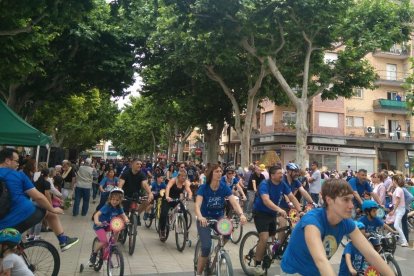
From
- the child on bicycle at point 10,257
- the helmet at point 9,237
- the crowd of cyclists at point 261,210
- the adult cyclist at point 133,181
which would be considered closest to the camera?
the crowd of cyclists at point 261,210

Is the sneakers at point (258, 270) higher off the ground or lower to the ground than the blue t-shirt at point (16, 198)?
lower

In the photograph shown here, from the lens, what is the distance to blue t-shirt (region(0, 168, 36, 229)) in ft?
16.7

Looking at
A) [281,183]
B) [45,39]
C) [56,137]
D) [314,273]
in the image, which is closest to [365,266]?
[281,183]

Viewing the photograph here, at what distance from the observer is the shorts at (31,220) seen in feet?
17.3

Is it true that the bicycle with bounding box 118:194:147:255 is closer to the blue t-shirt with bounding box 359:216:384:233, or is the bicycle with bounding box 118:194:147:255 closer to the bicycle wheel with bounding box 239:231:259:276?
the bicycle wheel with bounding box 239:231:259:276

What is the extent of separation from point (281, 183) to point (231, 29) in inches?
383

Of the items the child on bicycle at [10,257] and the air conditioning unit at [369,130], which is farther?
the air conditioning unit at [369,130]

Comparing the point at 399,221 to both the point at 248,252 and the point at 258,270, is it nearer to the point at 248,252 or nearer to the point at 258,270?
the point at 248,252

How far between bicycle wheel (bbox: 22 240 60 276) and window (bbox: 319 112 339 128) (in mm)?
34093

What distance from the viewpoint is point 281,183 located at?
6.81 m

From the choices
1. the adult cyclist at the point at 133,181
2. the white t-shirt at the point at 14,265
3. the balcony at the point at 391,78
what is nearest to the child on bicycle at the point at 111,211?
the adult cyclist at the point at 133,181

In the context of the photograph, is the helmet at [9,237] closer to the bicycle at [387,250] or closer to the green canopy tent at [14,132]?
the bicycle at [387,250]

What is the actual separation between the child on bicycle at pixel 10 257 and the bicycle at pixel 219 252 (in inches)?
90.6

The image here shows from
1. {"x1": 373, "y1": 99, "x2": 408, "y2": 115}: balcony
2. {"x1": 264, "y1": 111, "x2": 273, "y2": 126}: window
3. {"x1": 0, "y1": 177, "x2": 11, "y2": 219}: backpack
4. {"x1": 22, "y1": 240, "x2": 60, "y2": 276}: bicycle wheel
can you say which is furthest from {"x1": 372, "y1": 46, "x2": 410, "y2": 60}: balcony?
{"x1": 0, "y1": 177, "x2": 11, "y2": 219}: backpack
